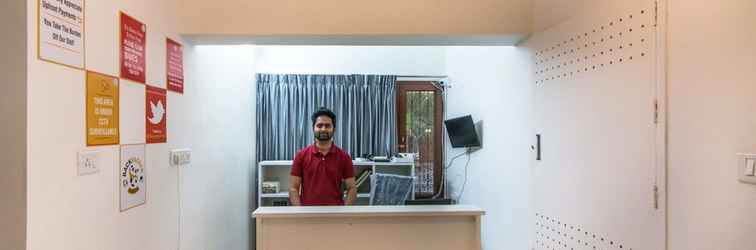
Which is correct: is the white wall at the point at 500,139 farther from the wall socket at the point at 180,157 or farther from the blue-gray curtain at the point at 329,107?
the wall socket at the point at 180,157

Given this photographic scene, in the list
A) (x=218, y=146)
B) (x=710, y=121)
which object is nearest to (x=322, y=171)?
(x=218, y=146)

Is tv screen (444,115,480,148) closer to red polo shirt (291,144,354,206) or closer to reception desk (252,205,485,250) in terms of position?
red polo shirt (291,144,354,206)

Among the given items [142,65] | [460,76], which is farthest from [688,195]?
[460,76]

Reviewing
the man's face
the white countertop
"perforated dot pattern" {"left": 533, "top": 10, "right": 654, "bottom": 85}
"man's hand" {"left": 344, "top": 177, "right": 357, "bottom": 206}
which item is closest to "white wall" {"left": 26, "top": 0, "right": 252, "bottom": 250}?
the white countertop

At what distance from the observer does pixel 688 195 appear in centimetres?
139

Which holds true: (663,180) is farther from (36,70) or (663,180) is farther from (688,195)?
(36,70)

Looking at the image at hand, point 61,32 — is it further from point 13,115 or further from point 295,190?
point 295,190

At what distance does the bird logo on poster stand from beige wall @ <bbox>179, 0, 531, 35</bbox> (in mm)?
476

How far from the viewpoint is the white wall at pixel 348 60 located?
462 cm

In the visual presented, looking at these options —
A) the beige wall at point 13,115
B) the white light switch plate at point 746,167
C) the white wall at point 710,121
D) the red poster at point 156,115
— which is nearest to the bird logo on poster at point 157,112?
the red poster at point 156,115

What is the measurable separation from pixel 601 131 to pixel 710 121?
18.3 inches

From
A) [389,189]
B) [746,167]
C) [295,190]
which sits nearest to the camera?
[746,167]

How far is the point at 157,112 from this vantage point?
6.77ft

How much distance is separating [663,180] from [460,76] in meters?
2.85
